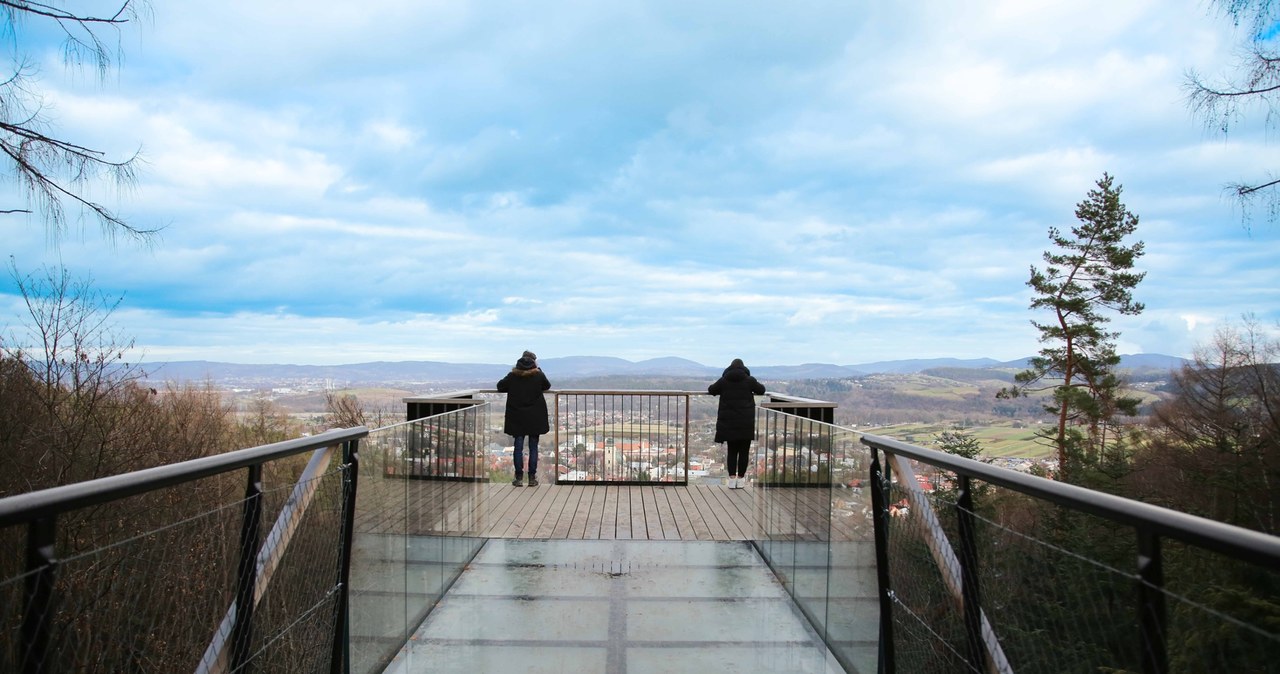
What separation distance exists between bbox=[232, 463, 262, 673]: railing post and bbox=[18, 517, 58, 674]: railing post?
0.83 m

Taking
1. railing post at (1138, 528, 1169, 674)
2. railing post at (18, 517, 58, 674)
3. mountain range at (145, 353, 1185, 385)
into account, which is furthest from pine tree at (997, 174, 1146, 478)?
railing post at (18, 517, 58, 674)

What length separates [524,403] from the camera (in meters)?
7.56

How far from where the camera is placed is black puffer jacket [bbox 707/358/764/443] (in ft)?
23.7

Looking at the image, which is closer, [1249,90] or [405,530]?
[405,530]

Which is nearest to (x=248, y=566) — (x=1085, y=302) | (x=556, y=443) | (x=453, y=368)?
(x=556, y=443)

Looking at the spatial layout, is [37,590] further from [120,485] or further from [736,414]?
[736,414]

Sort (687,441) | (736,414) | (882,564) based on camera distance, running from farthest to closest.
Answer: (687,441), (736,414), (882,564)

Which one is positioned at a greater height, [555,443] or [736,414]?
[736,414]

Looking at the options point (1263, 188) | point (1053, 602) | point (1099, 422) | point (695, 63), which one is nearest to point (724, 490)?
point (1263, 188)

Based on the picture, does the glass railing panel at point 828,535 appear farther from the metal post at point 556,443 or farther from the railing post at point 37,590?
the metal post at point 556,443

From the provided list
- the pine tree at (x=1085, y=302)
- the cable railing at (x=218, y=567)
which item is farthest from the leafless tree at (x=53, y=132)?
the pine tree at (x=1085, y=302)

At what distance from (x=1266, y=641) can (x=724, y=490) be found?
6807 mm

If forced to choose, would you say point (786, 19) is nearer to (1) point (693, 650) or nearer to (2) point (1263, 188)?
(2) point (1263, 188)

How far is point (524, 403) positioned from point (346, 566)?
4928 millimetres
